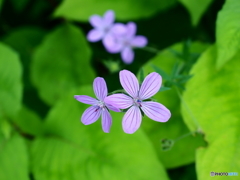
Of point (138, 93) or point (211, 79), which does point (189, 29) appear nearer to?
point (211, 79)

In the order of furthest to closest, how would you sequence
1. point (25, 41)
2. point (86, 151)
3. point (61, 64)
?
1. point (25, 41)
2. point (61, 64)
3. point (86, 151)

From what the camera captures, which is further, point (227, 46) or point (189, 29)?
point (189, 29)

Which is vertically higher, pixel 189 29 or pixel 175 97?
pixel 189 29

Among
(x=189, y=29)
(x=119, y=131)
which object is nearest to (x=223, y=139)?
(x=119, y=131)

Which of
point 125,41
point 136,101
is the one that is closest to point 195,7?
point 125,41

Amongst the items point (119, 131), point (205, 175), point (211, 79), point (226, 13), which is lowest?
point (205, 175)

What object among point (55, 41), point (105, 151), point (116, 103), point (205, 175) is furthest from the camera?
point (55, 41)

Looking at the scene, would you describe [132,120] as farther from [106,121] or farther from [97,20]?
[97,20]
